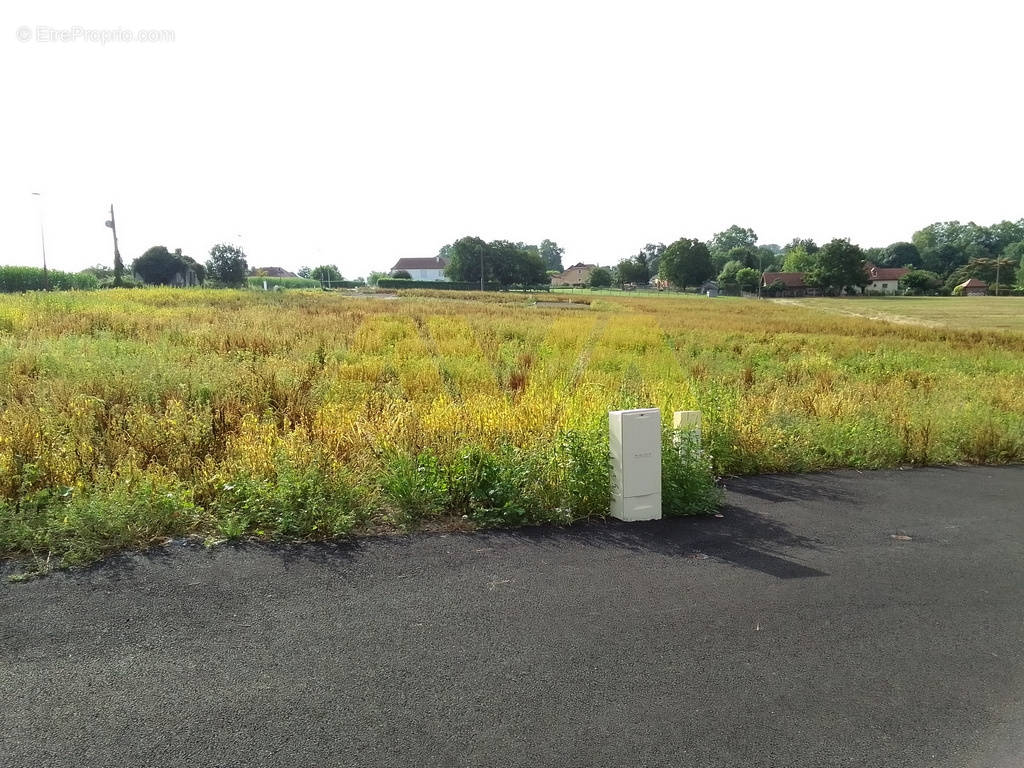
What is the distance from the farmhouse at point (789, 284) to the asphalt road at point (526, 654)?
113397 mm

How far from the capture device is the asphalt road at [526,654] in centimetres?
276

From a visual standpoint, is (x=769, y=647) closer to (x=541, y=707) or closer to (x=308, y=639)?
(x=541, y=707)

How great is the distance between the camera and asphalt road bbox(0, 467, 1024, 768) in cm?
276

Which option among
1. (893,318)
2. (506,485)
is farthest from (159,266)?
(506,485)

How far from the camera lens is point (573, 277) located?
6068 inches

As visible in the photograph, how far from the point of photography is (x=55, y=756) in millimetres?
2596

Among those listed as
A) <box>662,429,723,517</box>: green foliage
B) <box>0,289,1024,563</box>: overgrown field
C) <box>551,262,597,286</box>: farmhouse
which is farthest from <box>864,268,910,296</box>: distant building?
<box>662,429,723,517</box>: green foliage

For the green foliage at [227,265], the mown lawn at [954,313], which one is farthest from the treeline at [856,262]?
the green foliage at [227,265]

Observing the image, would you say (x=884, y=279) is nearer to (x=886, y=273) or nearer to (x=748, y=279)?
(x=886, y=273)

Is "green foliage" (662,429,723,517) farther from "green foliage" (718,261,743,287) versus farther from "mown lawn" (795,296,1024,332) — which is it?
"green foliage" (718,261,743,287)

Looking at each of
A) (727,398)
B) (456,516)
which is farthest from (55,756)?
(727,398)

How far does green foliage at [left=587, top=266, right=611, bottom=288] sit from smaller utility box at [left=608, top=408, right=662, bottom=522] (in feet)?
393

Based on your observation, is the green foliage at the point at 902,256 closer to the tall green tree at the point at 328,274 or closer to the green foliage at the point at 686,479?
the tall green tree at the point at 328,274

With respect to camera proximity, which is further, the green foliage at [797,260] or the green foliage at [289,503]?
the green foliage at [797,260]
